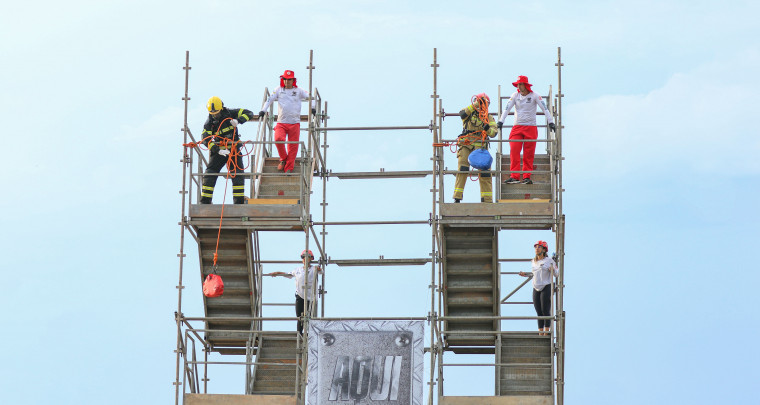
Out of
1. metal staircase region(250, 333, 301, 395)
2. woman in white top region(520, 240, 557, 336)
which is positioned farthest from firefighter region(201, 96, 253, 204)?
woman in white top region(520, 240, 557, 336)

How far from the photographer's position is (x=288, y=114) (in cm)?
3738

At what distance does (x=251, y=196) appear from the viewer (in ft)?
122

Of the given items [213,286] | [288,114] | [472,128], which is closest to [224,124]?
[288,114]

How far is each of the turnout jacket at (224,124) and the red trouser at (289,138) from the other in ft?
4.63

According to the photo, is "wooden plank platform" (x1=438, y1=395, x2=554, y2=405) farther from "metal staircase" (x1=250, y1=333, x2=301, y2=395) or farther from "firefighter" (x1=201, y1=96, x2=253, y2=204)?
"firefighter" (x1=201, y1=96, x2=253, y2=204)

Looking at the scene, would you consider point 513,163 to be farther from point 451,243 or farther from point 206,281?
point 206,281

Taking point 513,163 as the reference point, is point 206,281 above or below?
below

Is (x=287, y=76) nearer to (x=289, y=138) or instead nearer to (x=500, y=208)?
(x=289, y=138)

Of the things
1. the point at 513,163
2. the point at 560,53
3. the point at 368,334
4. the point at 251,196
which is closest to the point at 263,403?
the point at 368,334

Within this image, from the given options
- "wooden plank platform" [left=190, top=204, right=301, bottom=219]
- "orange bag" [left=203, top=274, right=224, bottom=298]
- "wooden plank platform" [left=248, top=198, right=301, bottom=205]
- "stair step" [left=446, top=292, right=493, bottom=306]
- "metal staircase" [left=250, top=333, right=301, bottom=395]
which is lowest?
"metal staircase" [left=250, top=333, right=301, bottom=395]

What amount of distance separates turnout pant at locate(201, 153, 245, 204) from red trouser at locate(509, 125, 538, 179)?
591 cm

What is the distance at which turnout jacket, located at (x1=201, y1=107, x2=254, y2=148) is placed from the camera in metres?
35.9

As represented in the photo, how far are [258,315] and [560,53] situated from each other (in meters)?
8.75

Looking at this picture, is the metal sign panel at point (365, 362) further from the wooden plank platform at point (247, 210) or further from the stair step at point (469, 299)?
the wooden plank platform at point (247, 210)
